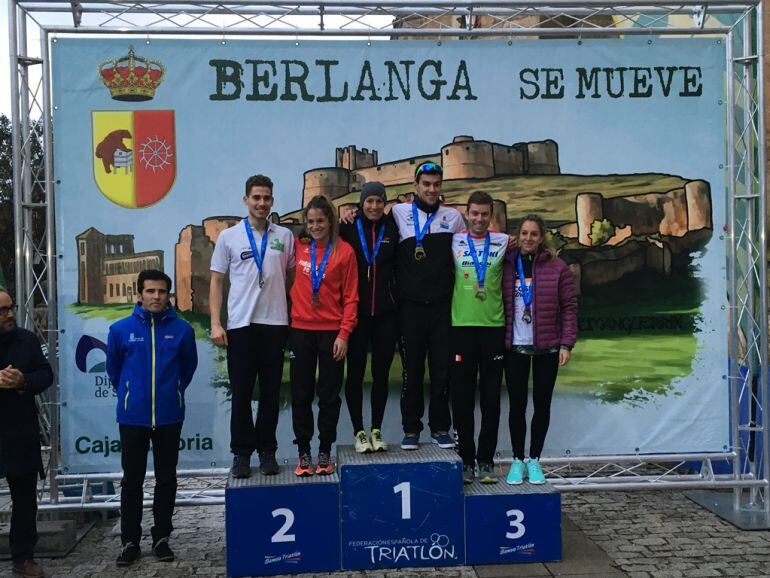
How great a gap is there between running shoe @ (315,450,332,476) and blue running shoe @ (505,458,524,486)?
106 cm

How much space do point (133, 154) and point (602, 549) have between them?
3.99 m

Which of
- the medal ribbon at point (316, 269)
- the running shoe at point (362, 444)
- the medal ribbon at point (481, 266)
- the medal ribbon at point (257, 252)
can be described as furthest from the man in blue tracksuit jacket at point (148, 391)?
the medal ribbon at point (481, 266)

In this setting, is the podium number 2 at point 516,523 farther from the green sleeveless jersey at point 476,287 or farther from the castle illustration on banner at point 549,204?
the castle illustration on banner at point 549,204

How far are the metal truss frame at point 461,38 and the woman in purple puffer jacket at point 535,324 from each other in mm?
823

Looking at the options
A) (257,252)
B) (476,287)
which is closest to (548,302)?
(476,287)

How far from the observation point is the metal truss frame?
487 centimetres

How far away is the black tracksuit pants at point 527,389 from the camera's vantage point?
4.52 meters

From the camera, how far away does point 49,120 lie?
485 centimetres

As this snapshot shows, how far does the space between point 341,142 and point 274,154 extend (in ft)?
1.56

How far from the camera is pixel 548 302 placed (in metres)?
4.45

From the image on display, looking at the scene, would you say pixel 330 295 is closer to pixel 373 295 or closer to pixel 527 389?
pixel 373 295

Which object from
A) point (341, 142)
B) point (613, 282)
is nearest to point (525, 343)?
point (613, 282)

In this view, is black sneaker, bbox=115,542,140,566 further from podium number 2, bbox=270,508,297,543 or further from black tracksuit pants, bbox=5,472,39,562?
podium number 2, bbox=270,508,297,543

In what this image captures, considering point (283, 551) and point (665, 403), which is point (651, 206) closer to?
point (665, 403)
